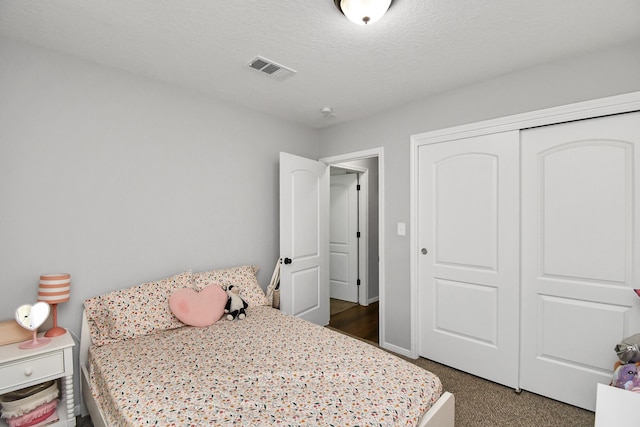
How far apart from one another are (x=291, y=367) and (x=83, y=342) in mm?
1518

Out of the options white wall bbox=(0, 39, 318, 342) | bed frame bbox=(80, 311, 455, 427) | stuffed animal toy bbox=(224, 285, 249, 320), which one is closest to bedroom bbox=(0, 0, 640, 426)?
white wall bbox=(0, 39, 318, 342)

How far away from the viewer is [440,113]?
2689 millimetres

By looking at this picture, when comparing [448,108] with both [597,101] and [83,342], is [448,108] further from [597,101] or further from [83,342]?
[83,342]

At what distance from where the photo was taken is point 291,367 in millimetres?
1632

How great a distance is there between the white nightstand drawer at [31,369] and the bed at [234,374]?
18cm

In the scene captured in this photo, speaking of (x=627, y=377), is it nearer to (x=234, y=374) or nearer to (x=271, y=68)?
(x=234, y=374)

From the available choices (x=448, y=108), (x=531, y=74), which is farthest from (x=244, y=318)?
(x=531, y=74)

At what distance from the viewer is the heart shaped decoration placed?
171cm

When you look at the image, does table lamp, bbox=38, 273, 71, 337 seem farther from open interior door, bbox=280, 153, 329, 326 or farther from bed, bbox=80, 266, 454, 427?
open interior door, bbox=280, 153, 329, 326

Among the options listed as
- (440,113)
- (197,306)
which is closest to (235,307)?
(197,306)

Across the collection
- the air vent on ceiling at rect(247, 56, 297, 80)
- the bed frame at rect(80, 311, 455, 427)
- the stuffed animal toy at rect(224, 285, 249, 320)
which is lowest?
the bed frame at rect(80, 311, 455, 427)

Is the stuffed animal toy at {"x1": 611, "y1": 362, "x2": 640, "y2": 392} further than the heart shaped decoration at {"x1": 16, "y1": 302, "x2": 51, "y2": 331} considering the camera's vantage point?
No

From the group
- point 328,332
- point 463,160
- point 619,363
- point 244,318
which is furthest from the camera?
point 463,160

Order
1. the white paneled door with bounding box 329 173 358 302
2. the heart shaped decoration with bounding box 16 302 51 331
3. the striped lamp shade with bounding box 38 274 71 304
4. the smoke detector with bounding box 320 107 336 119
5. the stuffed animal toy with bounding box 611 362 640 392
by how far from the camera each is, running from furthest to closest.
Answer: the white paneled door with bounding box 329 173 358 302
the smoke detector with bounding box 320 107 336 119
the striped lamp shade with bounding box 38 274 71 304
the heart shaped decoration with bounding box 16 302 51 331
the stuffed animal toy with bounding box 611 362 640 392
